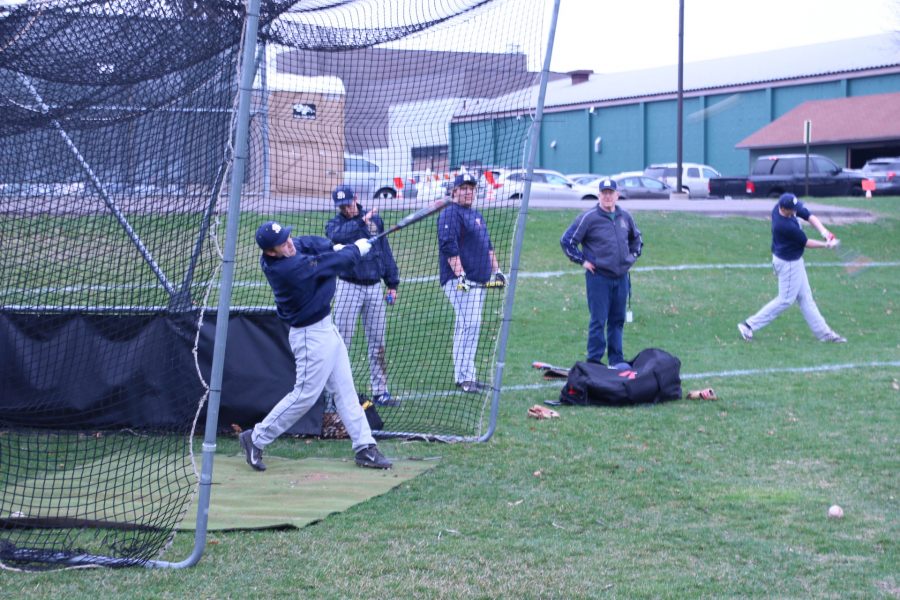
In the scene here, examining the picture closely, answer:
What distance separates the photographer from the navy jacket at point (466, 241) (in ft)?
28.6

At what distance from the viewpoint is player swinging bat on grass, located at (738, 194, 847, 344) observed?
38.4 ft

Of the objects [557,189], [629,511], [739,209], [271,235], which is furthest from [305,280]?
[557,189]

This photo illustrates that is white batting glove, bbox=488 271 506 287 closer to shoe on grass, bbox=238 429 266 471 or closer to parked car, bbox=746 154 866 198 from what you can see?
shoe on grass, bbox=238 429 266 471

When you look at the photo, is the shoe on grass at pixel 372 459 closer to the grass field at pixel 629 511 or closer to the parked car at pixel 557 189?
the grass field at pixel 629 511

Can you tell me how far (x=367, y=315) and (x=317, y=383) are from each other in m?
2.12

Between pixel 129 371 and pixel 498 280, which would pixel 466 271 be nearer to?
pixel 498 280

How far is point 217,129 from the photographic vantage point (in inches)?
254

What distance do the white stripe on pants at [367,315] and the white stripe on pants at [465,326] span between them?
69 centimetres

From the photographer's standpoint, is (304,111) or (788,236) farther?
(788,236)

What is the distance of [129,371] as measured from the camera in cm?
777

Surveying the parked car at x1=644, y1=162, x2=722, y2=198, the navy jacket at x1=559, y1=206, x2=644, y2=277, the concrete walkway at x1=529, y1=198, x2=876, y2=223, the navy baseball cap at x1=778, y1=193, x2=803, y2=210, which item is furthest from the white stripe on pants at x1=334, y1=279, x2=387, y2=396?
the parked car at x1=644, y1=162, x2=722, y2=198

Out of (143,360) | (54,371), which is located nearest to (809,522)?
(143,360)

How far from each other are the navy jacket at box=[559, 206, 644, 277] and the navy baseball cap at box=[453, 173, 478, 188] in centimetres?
194

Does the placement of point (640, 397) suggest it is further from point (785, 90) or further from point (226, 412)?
point (785, 90)
